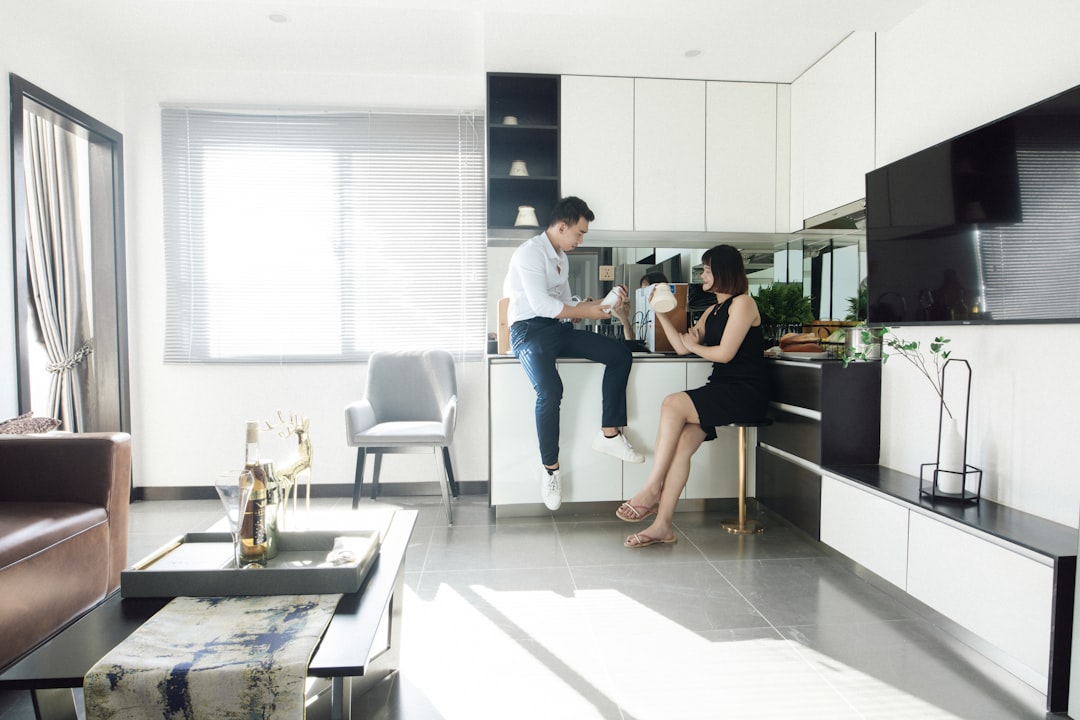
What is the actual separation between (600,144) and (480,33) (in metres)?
0.87

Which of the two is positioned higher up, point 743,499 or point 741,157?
point 741,157

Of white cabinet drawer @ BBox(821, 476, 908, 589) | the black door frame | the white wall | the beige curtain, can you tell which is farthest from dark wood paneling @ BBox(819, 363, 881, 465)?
the beige curtain

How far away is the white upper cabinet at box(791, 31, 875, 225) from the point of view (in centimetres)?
293

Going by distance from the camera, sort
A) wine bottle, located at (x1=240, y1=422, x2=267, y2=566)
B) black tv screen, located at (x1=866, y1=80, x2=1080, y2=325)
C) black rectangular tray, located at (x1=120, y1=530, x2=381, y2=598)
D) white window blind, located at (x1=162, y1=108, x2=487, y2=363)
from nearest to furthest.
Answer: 1. black rectangular tray, located at (x1=120, y1=530, x2=381, y2=598)
2. wine bottle, located at (x1=240, y1=422, x2=267, y2=566)
3. black tv screen, located at (x1=866, y1=80, x2=1080, y2=325)
4. white window blind, located at (x1=162, y1=108, x2=487, y2=363)

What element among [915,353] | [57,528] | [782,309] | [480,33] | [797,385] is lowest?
[57,528]

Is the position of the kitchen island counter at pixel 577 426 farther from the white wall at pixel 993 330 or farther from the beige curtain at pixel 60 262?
the beige curtain at pixel 60 262

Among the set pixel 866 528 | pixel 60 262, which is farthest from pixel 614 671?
pixel 60 262

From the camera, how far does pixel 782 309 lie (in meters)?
3.49

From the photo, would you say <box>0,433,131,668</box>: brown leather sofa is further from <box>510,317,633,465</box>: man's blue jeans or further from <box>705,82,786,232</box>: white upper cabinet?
<box>705,82,786,232</box>: white upper cabinet

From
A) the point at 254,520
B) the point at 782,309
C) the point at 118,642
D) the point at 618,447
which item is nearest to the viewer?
the point at 118,642

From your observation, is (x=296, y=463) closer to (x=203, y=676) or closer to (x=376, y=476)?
(x=203, y=676)

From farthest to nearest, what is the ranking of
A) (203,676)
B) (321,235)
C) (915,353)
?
(321,235) < (915,353) < (203,676)

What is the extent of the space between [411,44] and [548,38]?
84 centimetres

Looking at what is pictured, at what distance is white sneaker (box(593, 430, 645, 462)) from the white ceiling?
202cm
